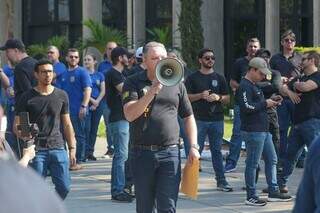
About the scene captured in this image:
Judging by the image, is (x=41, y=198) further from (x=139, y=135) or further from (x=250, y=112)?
(x=250, y=112)

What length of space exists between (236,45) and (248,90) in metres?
19.1

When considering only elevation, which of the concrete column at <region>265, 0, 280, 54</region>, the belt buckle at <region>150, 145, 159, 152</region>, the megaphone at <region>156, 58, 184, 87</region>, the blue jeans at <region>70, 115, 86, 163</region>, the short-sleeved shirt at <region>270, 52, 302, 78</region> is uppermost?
the concrete column at <region>265, 0, 280, 54</region>

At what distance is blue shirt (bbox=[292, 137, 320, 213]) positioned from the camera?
10.7ft

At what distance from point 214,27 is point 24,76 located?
58.6ft

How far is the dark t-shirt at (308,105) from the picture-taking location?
9.63 m

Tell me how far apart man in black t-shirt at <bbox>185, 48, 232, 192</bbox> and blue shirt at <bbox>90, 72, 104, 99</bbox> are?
3.57 m

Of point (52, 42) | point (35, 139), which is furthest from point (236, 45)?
point (35, 139)

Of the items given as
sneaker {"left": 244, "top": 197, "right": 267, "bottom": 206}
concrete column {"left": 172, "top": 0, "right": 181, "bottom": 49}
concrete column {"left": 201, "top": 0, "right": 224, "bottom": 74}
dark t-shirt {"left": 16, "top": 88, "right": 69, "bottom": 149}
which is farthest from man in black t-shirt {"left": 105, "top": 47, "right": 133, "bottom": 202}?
concrete column {"left": 201, "top": 0, "right": 224, "bottom": 74}

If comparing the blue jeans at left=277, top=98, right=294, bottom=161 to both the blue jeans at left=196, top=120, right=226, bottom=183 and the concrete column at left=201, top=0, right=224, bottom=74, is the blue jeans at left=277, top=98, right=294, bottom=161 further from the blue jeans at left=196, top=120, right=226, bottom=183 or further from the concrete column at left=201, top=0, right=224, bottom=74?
the concrete column at left=201, top=0, right=224, bottom=74

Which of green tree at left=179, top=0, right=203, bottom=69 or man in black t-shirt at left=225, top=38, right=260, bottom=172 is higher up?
green tree at left=179, top=0, right=203, bottom=69

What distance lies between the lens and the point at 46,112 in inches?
305

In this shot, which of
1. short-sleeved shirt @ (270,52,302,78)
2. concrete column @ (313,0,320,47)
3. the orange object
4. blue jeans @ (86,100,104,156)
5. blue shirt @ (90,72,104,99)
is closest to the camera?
the orange object

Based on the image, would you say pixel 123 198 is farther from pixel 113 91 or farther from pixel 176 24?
pixel 176 24

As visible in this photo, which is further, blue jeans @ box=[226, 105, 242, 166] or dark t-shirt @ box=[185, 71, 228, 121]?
blue jeans @ box=[226, 105, 242, 166]
